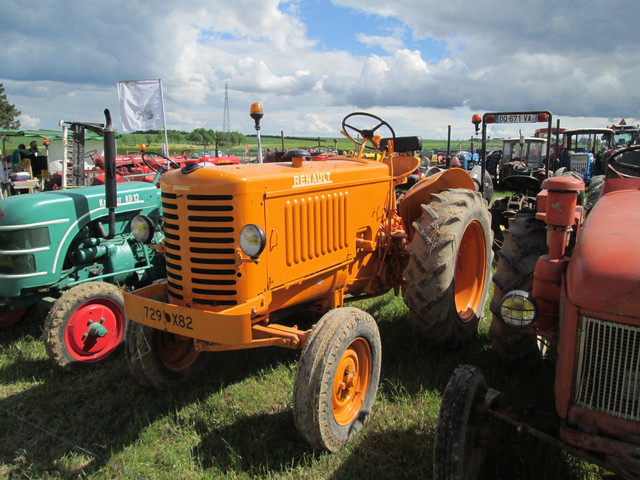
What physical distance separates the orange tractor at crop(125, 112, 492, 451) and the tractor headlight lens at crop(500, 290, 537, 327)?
1.00m

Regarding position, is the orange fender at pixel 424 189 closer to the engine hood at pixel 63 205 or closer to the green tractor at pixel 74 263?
the green tractor at pixel 74 263

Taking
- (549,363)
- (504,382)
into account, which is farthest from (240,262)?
(549,363)

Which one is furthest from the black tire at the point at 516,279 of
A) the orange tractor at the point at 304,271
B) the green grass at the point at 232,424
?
the orange tractor at the point at 304,271

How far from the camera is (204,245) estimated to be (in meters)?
3.04

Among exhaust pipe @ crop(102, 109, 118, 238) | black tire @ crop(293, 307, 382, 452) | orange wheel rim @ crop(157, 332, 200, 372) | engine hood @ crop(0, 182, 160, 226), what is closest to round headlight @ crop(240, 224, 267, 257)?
black tire @ crop(293, 307, 382, 452)

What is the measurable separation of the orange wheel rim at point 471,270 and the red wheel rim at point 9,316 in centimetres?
465

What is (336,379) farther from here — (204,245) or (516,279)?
(516,279)

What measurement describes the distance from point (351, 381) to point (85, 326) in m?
2.57

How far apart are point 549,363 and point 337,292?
180 centimetres

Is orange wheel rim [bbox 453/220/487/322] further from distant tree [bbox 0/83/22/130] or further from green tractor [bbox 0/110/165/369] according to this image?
distant tree [bbox 0/83/22/130]

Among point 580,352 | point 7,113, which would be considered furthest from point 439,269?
point 7,113

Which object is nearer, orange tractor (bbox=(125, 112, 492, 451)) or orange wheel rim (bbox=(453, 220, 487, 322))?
orange tractor (bbox=(125, 112, 492, 451))

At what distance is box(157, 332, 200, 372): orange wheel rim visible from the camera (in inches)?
148

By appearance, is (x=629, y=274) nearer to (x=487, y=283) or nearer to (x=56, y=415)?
(x=487, y=283)
